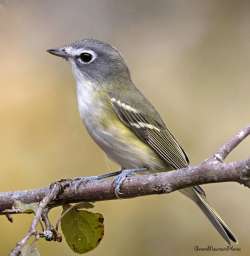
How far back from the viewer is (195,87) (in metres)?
5.75

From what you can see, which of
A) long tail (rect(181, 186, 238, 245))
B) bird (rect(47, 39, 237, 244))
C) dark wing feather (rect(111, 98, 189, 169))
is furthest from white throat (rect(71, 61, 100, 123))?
long tail (rect(181, 186, 238, 245))

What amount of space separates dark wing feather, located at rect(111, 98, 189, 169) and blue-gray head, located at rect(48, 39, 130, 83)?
19 centimetres

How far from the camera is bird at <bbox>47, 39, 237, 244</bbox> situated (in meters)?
3.36

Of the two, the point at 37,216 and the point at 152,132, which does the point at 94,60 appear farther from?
the point at 37,216

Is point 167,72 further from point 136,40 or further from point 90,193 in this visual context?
point 90,193

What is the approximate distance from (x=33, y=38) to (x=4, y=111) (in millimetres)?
988

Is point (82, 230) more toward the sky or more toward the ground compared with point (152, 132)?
more toward the ground

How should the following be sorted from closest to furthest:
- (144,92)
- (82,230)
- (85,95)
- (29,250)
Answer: (29,250) → (82,230) → (85,95) → (144,92)

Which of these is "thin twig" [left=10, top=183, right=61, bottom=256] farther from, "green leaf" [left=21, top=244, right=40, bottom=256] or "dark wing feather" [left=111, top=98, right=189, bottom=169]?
"dark wing feather" [left=111, top=98, right=189, bottom=169]

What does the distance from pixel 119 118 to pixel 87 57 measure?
1.13 feet

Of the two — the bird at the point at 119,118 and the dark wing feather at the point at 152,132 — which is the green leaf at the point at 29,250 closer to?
the bird at the point at 119,118

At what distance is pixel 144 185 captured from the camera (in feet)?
7.55

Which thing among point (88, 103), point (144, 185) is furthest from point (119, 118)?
point (144, 185)

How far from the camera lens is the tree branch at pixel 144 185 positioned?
6.61ft
